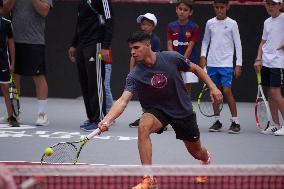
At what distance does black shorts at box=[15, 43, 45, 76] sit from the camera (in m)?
7.87

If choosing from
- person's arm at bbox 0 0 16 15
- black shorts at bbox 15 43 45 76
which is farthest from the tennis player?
person's arm at bbox 0 0 16 15

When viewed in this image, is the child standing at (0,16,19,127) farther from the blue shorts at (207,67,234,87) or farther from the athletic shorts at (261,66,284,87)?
the athletic shorts at (261,66,284,87)

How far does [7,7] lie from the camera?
7871 mm

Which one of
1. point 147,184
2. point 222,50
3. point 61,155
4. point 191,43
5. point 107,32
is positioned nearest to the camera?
point 147,184

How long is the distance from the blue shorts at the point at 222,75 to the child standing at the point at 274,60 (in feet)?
1.06

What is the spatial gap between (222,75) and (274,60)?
1.97 ft

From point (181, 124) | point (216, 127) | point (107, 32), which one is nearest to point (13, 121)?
point (107, 32)

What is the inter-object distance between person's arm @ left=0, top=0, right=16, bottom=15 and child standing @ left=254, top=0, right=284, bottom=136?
8.97ft

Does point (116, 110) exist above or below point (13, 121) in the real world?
above

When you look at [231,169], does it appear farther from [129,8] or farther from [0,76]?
[129,8]

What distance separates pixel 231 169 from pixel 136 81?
1.75 metres

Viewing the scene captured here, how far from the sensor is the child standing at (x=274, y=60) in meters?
7.54

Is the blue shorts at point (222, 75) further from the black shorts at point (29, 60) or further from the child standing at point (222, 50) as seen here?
the black shorts at point (29, 60)

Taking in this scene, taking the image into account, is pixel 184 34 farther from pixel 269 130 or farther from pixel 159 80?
pixel 159 80
